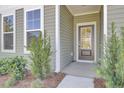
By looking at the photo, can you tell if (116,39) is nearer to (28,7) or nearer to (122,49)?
(122,49)

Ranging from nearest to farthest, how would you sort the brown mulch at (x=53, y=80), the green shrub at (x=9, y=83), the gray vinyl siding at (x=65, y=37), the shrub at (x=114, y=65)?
the shrub at (x=114, y=65) < the brown mulch at (x=53, y=80) < the green shrub at (x=9, y=83) < the gray vinyl siding at (x=65, y=37)

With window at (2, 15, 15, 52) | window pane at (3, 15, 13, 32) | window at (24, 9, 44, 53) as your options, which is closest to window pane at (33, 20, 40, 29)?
window at (24, 9, 44, 53)

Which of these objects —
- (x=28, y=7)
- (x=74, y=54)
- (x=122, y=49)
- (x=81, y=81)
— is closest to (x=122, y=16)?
(x=122, y=49)

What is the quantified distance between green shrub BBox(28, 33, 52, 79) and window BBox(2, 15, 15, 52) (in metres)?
2.88

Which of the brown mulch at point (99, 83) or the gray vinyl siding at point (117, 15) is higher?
the gray vinyl siding at point (117, 15)

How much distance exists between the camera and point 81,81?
13.8ft

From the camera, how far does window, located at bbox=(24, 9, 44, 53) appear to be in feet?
18.5

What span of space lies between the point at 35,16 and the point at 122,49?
13.1ft

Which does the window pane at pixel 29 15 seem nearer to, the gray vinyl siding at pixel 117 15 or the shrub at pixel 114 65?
the gray vinyl siding at pixel 117 15

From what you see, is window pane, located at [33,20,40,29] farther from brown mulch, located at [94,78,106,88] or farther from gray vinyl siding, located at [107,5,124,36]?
brown mulch, located at [94,78,106,88]

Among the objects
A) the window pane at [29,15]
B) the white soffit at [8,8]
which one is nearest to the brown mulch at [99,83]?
the window pane at [29,15]

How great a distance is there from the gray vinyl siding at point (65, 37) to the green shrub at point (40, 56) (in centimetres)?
103

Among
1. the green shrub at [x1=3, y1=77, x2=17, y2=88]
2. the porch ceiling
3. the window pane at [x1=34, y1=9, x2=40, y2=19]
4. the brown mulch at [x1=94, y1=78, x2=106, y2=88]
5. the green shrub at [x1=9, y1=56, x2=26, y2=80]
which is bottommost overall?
the green shrub at [x1=3, y1=77, x2=17, y2=88]

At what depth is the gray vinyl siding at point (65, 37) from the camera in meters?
5.35
